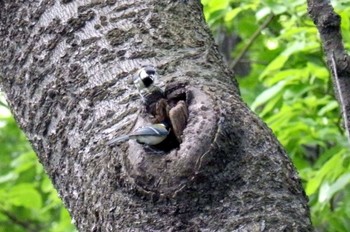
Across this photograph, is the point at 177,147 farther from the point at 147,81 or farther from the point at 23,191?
the point at 23,191

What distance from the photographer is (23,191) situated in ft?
13.3

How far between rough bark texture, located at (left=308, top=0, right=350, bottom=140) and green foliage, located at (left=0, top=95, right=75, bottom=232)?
8.21 feet

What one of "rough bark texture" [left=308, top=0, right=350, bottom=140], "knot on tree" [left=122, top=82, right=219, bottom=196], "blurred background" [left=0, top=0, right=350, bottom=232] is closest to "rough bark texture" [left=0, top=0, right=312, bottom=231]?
"knot on tree" [left=122, top=82, right=219, bottom=196]

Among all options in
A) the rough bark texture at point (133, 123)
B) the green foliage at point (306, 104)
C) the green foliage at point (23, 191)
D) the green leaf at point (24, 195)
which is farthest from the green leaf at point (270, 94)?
the green leaf at point (24, 195)

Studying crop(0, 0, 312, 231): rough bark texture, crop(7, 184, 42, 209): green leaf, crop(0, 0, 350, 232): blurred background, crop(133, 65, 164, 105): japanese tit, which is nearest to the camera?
crop(0, 0, 312, 231): rough bark texture

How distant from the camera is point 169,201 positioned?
3.89ft

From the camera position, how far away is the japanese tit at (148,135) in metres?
1.23

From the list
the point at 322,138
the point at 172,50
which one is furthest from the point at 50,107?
the point at 322,138

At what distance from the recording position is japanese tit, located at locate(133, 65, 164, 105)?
1299 mm

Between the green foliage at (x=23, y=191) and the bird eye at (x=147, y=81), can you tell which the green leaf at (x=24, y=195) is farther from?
the bird eye at (x=147, y=81)

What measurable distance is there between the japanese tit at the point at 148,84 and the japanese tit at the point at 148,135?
6cm

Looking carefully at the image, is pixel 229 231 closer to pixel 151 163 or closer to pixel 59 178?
pixel 151 163

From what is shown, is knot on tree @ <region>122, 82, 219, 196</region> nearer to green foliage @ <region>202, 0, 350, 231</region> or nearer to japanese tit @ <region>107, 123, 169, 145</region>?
japanese tit @ <region>107, 123, 169, 145</region>

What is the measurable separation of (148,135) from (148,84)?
10 cm
